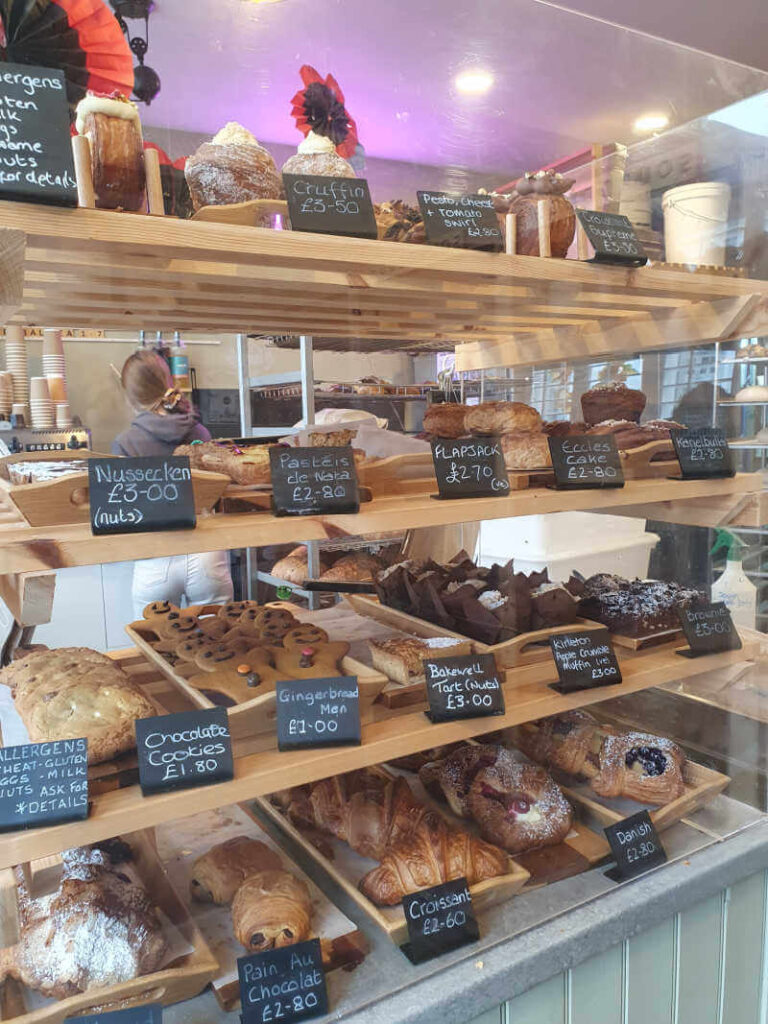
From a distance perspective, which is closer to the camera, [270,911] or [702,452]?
[270,911]

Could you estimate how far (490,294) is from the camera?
4.81 ft

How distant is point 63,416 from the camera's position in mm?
1272

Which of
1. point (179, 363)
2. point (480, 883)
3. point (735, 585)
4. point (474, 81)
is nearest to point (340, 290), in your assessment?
point (179, 363)

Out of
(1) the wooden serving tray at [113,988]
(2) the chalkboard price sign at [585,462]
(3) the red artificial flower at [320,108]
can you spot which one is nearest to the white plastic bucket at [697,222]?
(2) the chalkboard price sign at [585,462]

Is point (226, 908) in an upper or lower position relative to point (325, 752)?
lower

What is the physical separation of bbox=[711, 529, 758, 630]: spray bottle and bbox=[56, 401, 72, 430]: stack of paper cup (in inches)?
62.2

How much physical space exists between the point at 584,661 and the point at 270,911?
2.56 ft

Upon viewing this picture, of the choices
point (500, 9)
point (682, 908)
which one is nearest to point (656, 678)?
point (682, 908)

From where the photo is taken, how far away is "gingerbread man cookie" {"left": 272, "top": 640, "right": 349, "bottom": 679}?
1.33 m

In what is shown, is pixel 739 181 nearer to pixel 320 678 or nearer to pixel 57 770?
pixel 320 678

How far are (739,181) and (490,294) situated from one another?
2.67 ft

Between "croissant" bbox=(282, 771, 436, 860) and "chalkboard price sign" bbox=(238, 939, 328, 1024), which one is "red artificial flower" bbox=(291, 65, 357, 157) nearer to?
"croissant" bbox=(282, 771, 436, 860)

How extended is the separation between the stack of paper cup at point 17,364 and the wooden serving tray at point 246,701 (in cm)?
49

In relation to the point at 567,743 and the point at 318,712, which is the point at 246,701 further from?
the point at 567,743
